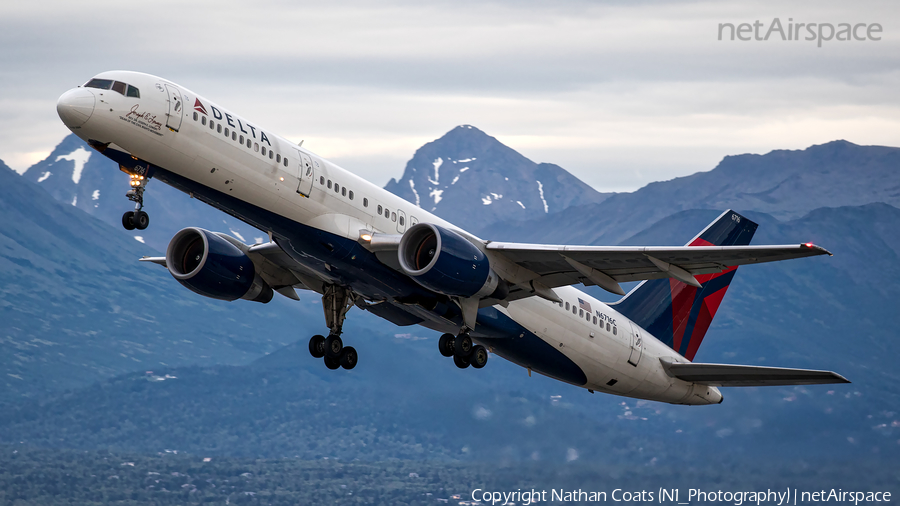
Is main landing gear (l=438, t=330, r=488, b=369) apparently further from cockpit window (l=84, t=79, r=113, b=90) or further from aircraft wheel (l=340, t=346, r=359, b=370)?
cockpit window (l=84, t=79, r=113, b=90)

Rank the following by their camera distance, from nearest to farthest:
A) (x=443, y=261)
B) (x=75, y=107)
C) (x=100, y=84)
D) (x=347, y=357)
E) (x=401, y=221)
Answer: (x=75, y=107) < (x=100, y=84) < (x=443, y=261) < (x=401, y=221) < (x=347, y=357)

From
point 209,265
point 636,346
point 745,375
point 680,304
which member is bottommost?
point 745,375

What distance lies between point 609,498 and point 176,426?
52.4 meters

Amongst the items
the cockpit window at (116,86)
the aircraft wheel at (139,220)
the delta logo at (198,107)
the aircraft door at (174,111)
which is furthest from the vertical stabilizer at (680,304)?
the cockpit window at (116,86)

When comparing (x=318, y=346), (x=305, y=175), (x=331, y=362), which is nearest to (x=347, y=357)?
(x=331, y=362)

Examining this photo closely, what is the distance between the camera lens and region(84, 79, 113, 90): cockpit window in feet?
95.0

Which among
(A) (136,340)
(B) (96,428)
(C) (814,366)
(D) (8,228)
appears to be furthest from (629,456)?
(D) (8,228)

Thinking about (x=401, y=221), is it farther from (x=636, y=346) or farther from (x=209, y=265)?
(x=636, y=346)

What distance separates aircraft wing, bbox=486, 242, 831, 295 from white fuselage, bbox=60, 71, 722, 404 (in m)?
1.43

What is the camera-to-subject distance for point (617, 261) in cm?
3228

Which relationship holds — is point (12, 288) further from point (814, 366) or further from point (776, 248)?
point (776, 248)

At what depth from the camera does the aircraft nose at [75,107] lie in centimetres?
2805

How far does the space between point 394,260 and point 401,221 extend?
1842 millimetres

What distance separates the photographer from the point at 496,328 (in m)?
36.8
